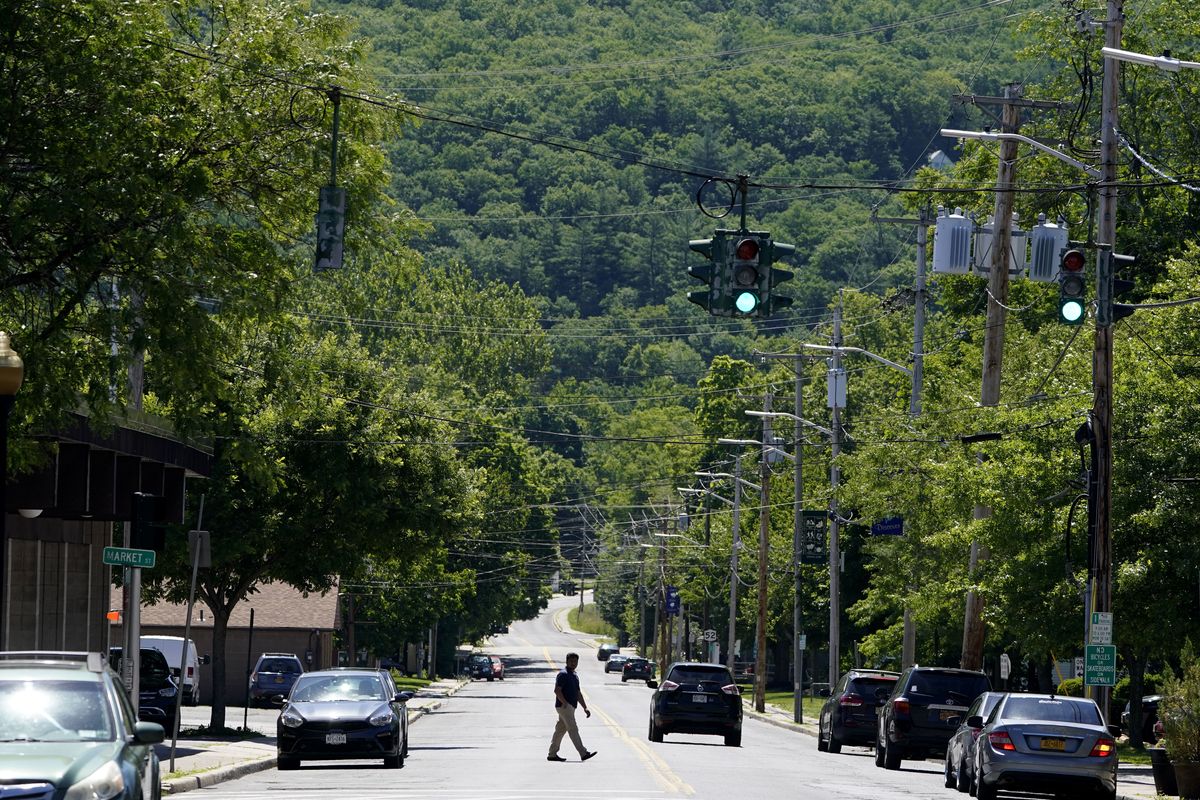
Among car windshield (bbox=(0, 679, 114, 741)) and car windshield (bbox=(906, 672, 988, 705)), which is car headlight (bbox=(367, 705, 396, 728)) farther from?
car windshield (bbox=(0, 679, 114, 741))

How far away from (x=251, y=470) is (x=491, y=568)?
269ft

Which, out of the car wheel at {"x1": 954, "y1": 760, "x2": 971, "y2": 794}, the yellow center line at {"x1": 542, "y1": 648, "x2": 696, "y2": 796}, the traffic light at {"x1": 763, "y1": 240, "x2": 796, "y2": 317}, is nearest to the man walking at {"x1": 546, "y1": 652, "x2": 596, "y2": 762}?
the yellow center line at {"x1": 542, "y1": 648, "x2": 696, "y2": 796}

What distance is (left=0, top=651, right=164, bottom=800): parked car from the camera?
11875 mm

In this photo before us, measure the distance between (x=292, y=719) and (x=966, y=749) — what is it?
388 inches

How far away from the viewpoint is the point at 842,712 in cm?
3725

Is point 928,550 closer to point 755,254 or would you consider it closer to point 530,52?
point 755,254

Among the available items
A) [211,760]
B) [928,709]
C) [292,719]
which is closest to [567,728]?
[292,719]

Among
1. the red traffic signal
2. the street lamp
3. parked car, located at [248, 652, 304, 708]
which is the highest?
the red traffic signal

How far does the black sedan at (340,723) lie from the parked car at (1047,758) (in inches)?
346

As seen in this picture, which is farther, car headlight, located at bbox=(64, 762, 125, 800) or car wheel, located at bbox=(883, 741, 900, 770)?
car wheel, located at bbox=(883, 741, 900, 770)

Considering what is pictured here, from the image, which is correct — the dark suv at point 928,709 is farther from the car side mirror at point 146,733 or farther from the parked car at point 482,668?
the parked car at point 482,668

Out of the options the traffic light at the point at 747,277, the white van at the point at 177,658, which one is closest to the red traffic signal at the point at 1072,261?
the traffic light at the point at 747,277

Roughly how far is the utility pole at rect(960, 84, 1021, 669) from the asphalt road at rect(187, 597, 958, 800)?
2739 mm

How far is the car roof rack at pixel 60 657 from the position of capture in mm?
13945
